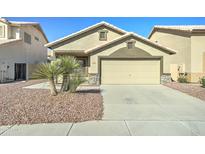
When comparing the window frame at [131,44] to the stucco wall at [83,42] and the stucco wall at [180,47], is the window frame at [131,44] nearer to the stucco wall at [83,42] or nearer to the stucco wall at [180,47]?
the stucco wall at [180,47]

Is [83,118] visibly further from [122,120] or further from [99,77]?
[99,77]

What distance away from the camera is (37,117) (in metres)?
7.80

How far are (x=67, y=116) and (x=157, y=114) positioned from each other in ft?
10.8

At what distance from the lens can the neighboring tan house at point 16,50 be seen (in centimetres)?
2392

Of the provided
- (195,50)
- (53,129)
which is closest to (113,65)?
(195,50)

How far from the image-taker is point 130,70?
2117cm

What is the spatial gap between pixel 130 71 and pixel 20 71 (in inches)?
520

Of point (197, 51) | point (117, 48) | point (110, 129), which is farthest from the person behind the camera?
point (197, 51)

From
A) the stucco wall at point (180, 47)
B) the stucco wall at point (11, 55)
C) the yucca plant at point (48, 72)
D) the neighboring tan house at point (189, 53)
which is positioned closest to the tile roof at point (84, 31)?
the stucco wall at point (11, 55)

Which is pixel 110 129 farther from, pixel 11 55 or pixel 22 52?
pixel 22 52

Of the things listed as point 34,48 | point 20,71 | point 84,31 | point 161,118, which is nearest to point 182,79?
point 84,31

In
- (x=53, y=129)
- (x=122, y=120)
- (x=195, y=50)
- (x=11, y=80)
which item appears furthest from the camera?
(x=11, y=80)

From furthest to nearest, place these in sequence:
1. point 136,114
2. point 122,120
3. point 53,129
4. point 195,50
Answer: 1. point 195,50
2. point 136,114
3. point 122,120
4. point 53,129

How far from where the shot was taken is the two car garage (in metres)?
21.1
